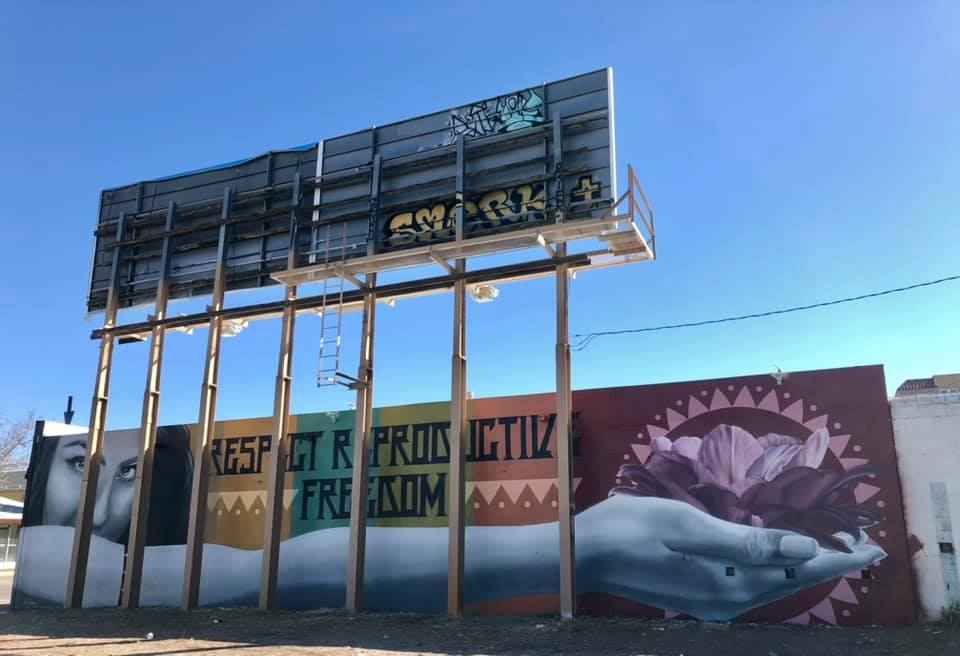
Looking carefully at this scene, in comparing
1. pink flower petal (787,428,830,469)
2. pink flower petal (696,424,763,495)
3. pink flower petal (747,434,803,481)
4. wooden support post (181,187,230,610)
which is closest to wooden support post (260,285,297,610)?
wooden support post (181,187,230,610)

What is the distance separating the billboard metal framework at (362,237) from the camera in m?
14.4

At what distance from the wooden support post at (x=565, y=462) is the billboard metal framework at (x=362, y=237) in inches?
1.3

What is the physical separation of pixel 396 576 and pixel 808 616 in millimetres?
7542

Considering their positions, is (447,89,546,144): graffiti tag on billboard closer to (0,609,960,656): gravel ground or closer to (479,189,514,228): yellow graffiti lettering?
(479,189,514,228): yellow graffiti lettering

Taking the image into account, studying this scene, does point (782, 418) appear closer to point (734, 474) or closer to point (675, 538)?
point (734, 474)

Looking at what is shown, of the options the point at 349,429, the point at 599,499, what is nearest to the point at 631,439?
the point at 599,499

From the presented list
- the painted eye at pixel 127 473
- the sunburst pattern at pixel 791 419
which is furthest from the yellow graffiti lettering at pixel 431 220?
the painted eye at pixel 127 473

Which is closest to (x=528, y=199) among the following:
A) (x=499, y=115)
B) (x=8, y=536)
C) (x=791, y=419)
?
(x=499, y=115)

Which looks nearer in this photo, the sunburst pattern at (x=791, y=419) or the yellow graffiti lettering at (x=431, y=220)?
the sunburst pattern at (x=791, y=419)

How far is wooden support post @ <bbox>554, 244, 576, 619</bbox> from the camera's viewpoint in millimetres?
12883

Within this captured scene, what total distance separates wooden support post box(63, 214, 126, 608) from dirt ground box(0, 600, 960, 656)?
8.73 ft

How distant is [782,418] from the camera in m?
12.9

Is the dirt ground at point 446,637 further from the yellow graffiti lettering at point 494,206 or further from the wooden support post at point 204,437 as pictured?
the yellow graffiti lettering at point 494,206

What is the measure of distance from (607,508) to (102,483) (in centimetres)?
1296
